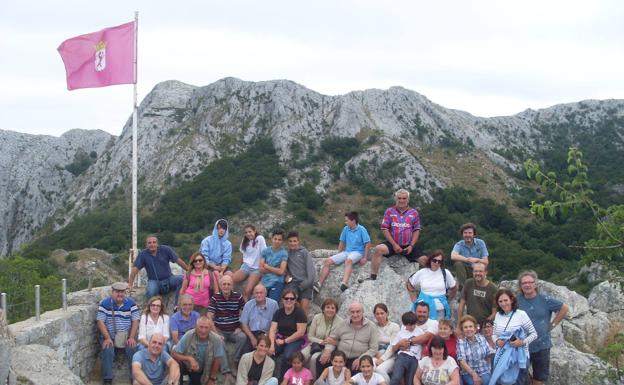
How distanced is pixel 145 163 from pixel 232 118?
12.3 m

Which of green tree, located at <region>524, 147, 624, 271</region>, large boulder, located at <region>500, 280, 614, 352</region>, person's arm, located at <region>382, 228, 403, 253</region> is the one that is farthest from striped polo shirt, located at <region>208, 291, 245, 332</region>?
large boulder, located at <region>500, 280, 614, 352</region>

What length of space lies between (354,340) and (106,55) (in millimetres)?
7817

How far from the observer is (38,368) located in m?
6.90

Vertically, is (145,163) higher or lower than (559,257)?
higher

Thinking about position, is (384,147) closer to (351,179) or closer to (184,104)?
(351,179)

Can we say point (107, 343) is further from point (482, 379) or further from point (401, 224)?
point (482, 379)

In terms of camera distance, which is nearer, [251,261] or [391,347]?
[391,347]

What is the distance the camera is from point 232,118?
72875 mm

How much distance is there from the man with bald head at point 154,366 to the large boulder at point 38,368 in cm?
80

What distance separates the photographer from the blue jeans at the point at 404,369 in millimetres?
7289

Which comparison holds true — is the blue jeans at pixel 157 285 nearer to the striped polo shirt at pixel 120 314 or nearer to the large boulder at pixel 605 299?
the striped polo shirt at pixel 120 314

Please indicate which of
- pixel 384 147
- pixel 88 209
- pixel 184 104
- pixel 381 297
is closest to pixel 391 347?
pixel 381 297

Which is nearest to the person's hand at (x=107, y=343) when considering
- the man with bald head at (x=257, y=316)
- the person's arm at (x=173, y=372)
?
the person's arm at (x=173, y=372)

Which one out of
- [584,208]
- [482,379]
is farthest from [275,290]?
[584,208]
